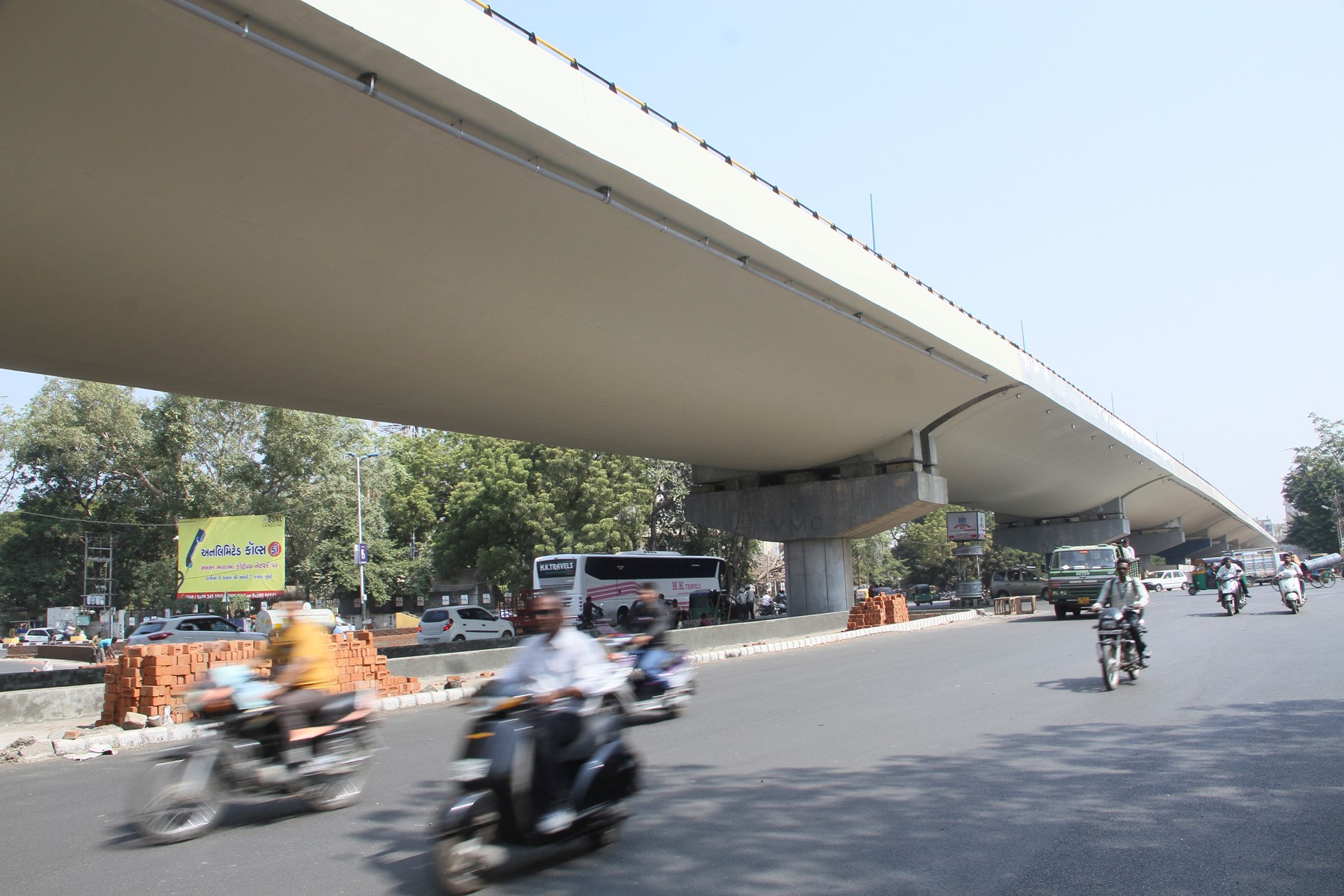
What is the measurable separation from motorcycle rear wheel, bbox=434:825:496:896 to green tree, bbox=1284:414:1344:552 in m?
103

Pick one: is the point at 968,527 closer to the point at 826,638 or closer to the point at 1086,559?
the point at 1086,559

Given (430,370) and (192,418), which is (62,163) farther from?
(192,418)

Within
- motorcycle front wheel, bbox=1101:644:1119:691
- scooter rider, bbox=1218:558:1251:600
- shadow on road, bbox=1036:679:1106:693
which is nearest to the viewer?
motorcycle front wheel, bbox=1101:644:1119:691

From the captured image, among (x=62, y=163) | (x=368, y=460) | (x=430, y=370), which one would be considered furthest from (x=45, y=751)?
(x=368, y=460)

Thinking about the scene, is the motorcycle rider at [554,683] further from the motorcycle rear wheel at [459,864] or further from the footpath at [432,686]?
the footpath at [432,686]

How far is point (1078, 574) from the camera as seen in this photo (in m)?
28.7

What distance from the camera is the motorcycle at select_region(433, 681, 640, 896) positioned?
4559mm

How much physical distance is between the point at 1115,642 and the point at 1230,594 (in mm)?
16874

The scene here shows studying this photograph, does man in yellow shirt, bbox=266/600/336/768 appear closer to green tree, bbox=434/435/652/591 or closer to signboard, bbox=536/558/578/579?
signboard, bbox=536/558/578/579

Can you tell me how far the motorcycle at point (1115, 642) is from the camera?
11070 millimetres

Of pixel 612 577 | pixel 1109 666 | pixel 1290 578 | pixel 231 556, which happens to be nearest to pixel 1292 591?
pixel 1290 578

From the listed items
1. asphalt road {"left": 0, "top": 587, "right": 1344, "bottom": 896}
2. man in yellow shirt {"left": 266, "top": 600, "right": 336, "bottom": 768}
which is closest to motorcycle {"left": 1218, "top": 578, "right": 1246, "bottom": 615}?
asphalt road {"left": 0, "top": 587, "right": 1344, "bottom": 896}

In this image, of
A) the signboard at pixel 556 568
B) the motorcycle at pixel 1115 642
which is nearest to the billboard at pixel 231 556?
the signboard at pixel 556 568

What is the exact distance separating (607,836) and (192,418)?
135 feet
